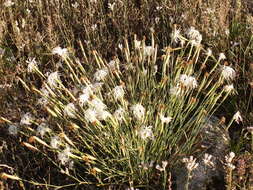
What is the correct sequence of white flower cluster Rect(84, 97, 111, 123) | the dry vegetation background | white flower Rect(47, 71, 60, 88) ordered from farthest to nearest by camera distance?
the dry vegetation background < white flower Rect(47, 71, 60, 88) < white flower cluster Rect(84, 97, 111, 123)

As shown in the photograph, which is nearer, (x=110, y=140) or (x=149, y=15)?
(x=110, y=140)

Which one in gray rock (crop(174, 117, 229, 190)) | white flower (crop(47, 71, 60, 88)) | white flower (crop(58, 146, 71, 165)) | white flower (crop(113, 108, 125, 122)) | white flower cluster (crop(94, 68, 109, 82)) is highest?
white flower (crop(47, 71, 60, 88))

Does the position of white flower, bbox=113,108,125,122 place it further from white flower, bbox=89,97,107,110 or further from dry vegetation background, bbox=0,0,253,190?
dry vegetation background, bbox=0,0,253,190

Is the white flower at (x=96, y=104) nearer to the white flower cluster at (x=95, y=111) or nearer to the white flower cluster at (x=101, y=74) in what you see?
the white flower cluster at (x=95, y=111)

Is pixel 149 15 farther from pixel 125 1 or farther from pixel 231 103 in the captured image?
pixel 231 103

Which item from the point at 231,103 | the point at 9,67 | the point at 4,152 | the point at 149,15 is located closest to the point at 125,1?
the point at 149,15

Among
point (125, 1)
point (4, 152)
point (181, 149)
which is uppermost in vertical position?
point (125, 1)

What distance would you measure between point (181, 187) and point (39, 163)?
1.02 meters

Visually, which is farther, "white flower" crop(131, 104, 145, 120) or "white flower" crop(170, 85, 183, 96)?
"white flower" crop(170, 85, 183, 96)

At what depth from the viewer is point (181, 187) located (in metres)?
2.42

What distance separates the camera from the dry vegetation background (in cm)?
289

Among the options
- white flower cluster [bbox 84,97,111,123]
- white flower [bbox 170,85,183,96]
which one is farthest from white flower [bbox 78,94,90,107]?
white flower [bbox 170,85,183,96]

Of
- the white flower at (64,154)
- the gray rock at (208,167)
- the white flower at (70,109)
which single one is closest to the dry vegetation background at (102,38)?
the gray rock at (208,167)

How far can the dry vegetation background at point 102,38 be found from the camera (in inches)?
114
